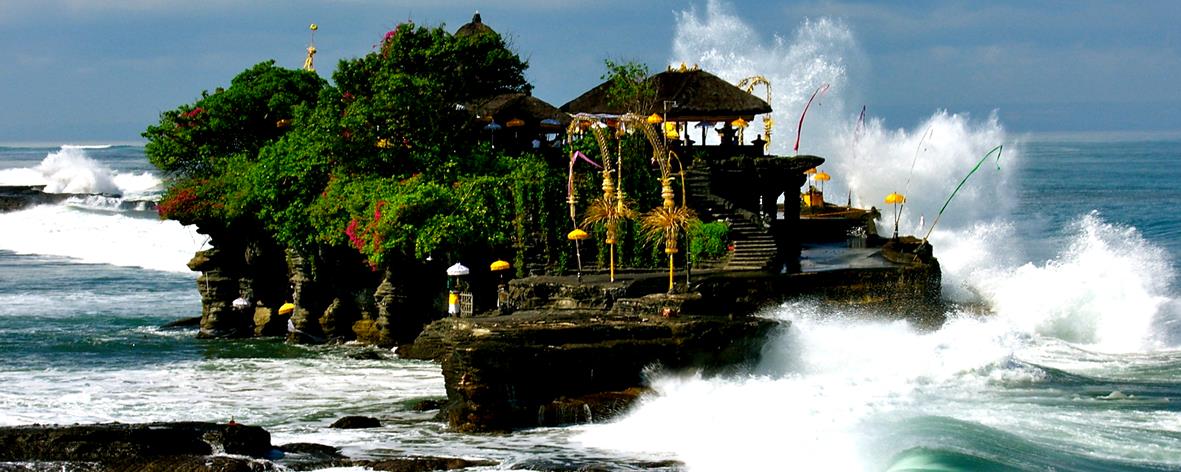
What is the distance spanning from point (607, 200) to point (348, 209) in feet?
24.6

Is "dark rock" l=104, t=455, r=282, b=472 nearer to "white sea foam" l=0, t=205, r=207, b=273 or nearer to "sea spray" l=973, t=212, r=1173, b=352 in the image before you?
"sea spray" l=973, t=212, r=1173, b=352

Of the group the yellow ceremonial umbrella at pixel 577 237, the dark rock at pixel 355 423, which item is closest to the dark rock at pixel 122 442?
the dark rock at pixel 355 423

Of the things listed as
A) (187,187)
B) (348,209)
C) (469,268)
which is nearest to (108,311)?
(187,187)

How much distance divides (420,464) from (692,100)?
21316mm

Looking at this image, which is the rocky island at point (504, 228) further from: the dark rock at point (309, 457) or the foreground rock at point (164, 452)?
the foreground rock at point (164, 452)

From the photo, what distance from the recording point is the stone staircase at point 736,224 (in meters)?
36.9

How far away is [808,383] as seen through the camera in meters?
30.0

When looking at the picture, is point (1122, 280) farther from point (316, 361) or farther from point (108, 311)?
point (108, 311)

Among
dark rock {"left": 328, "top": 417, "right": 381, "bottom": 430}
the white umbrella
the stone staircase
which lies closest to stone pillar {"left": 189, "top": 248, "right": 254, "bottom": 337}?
the white umbrella

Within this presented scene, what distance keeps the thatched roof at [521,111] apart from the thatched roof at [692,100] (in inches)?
24.9

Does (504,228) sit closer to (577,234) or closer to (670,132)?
(577,234)

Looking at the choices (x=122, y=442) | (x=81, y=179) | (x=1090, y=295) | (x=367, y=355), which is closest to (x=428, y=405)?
(x=122, y=442)

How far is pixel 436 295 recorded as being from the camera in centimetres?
3853

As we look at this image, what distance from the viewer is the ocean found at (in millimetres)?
25094
